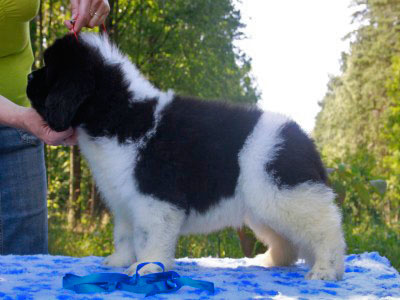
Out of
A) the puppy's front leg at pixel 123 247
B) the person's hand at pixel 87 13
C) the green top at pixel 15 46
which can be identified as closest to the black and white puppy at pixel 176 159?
the person's hand at pixel 87 13

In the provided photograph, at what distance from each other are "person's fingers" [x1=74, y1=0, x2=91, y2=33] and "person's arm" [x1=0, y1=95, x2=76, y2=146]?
0.57 meters

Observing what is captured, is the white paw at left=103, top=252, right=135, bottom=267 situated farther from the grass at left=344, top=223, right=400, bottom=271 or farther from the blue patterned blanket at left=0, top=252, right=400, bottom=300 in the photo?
the grass at left=344, top=223, right=400, bottom=271

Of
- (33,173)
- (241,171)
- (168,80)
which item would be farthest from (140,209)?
(168,80)

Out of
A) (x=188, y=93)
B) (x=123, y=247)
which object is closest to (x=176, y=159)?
(x=123, y=247)

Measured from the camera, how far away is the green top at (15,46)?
3234mm

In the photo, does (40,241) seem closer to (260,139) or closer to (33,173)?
(33,173)

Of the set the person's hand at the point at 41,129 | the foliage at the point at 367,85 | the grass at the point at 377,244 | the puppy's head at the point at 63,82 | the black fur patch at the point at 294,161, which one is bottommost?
the grass at the point at 377,244

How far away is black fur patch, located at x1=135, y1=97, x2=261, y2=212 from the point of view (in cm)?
275

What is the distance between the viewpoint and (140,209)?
274cm

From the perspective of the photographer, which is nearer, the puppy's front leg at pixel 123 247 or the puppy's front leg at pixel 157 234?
the puppy's front leg at pixel 157 234

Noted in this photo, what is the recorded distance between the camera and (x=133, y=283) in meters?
2.49

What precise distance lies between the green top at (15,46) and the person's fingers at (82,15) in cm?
39

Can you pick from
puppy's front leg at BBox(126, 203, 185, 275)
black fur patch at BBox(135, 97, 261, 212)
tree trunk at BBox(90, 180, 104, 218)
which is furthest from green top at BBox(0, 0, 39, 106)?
tree trunk at BBox(90, 180, 104, 218)

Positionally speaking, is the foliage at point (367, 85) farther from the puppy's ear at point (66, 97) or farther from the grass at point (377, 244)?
the puppy's ear at point (66, 97)
